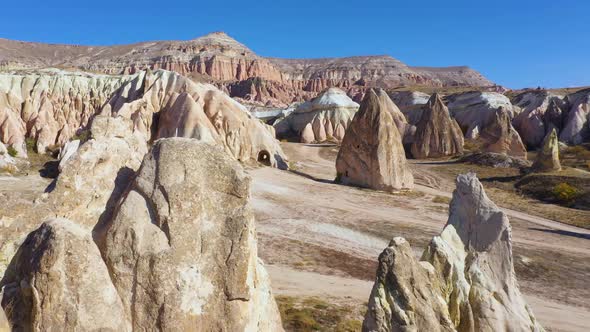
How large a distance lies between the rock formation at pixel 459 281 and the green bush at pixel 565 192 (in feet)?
85.3

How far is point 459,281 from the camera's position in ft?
28.6

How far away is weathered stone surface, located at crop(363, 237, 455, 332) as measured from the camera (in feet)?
24.5

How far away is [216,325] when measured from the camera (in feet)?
20.3

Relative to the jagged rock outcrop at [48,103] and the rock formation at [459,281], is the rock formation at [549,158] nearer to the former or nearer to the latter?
the rock formation at [459,281]

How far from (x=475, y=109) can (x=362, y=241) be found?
210 ft

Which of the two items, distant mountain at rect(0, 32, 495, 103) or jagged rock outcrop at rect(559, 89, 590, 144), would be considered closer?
jagged rock outcrop at rect(559, 89, 590, 144)

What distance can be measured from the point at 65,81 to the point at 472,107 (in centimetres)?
6454

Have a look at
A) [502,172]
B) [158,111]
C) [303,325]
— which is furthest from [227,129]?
[303,325]

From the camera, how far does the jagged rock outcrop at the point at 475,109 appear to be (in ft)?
234

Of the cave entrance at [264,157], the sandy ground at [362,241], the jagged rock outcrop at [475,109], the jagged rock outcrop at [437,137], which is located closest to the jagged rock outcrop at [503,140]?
the jagged rock outcrop at [437,137]

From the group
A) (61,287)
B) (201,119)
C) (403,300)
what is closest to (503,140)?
(201,119)

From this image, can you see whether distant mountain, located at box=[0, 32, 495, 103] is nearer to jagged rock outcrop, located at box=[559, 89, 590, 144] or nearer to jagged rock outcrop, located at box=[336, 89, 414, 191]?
jagged rock outcrop, located at box=[559, 89, 590, 144]

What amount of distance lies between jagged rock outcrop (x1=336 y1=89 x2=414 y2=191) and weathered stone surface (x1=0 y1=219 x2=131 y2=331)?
87.9 ft

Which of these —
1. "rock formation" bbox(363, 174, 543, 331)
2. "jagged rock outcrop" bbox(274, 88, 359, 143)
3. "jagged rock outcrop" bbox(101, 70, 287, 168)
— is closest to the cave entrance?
"jagged rock outcrop" bbox(101, 70, 287, 168)
